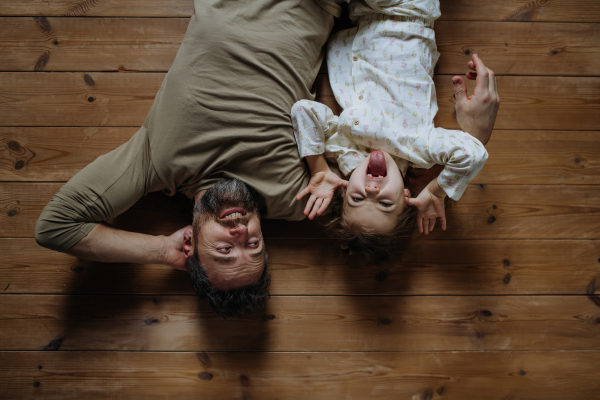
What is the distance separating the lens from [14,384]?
51.8 inches

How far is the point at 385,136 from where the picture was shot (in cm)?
113

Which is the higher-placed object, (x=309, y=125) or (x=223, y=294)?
(x=309, y=125)

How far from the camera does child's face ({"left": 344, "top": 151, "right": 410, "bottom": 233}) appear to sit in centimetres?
104

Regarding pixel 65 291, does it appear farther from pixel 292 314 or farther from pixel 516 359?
pixel 516 359

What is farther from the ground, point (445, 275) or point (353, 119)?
point (353, 119)

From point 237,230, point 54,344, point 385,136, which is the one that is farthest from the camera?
point 54,344

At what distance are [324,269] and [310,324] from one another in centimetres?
22

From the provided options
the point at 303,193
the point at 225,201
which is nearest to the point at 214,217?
the point at 225,201

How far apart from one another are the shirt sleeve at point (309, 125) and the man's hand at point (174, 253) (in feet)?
1.57

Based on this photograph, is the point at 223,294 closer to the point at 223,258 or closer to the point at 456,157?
the point at 223,258

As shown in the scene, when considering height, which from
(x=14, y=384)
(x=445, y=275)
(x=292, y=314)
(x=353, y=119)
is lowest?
(x=14, y=384)

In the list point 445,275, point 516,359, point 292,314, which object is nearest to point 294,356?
point 292,314

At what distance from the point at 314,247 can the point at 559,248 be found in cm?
97

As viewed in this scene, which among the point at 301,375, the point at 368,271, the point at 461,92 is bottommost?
the point at 301,375
